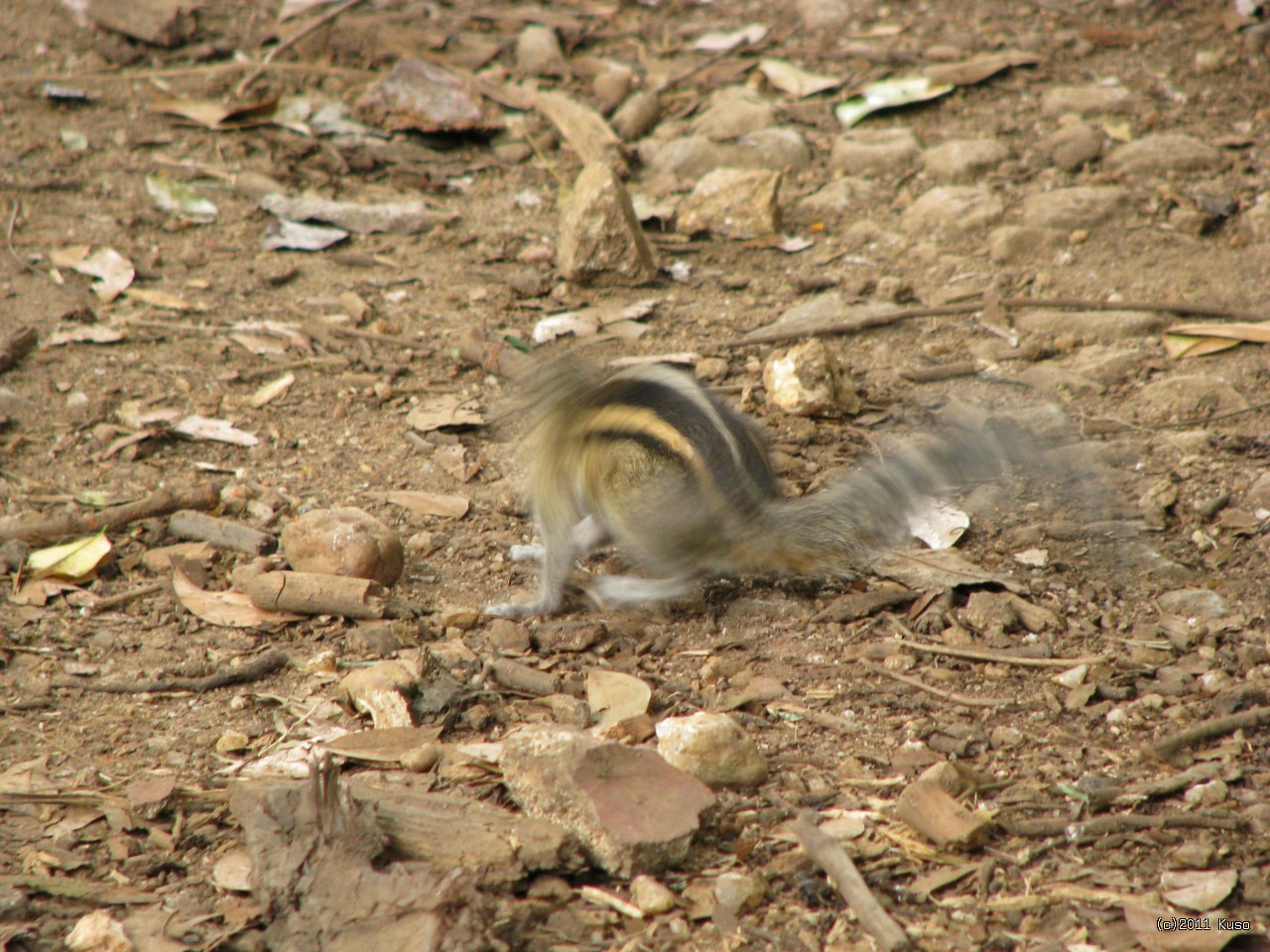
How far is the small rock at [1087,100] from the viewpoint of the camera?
642 centimetres

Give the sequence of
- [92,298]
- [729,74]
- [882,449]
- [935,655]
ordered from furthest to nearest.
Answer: [729,74]
[92,298]
[882,449]
[935,655]

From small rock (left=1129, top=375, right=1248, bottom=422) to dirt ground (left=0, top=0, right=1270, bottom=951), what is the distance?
0.02 metres

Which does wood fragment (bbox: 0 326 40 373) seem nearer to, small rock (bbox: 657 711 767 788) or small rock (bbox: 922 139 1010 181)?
small rock (bbox: 657 711 767 788)

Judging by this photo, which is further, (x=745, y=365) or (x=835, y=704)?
(x=745, y=365)

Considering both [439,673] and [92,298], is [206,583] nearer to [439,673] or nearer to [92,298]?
[439,673]

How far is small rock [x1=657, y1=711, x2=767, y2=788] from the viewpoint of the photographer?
282cm

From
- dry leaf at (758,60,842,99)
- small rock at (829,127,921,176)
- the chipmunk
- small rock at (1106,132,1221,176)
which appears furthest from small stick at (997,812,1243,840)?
dry leaf at (758,60,842,99)

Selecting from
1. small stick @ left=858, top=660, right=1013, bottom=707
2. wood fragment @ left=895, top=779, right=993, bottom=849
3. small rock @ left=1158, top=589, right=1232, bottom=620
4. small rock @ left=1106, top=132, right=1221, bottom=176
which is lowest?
small rock @ left=1158, top=589, right=1232, bottom=620

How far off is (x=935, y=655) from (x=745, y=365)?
79.6 inches

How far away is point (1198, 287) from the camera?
5188mm

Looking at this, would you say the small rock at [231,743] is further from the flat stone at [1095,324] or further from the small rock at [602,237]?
the flat stone at [1095,324]

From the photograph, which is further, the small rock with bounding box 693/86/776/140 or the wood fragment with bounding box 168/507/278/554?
the small rock with bounding box 693/86/776/140

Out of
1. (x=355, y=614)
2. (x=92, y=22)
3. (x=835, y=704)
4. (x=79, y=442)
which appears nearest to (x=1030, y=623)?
(x=835, y=704)

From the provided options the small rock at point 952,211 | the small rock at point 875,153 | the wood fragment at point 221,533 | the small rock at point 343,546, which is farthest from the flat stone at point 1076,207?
the wood fragment at point 221,533
